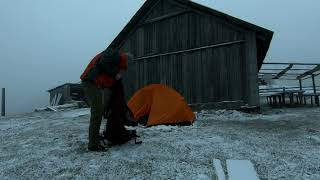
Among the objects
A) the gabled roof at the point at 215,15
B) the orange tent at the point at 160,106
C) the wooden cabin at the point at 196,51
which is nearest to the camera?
the orange tent at the point at 160,106

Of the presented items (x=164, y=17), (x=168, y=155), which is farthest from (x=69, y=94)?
(x=168, y=155)

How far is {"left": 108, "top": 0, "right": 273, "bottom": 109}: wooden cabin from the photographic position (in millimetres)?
12008

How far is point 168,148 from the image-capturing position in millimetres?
5543

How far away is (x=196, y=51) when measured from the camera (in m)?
13.4

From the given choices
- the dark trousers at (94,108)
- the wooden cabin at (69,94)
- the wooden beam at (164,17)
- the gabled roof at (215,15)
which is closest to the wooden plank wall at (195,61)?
the wooden beam at (164,17)

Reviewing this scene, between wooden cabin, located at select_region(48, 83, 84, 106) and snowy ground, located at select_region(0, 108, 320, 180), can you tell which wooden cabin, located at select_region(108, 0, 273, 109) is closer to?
snowy ground, located at select_region(0, 108, 320, 180)

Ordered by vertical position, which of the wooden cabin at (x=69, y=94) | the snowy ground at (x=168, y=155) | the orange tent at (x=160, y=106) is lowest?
the snowy ground at (x=168, y=155)

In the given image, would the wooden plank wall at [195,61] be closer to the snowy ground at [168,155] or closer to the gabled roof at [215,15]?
the gabled roof at [215,15]

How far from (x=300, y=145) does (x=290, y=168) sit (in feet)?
4.96

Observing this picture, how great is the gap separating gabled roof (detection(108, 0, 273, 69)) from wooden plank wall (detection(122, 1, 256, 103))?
272 millimetres

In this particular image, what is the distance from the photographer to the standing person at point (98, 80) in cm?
550

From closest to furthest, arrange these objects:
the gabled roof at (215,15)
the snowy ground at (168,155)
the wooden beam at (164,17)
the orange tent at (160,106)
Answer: the snowy ground at (168,155), the orange tent at (160,106), the gabled roof at (215,15), the wooden beam at (164,17)

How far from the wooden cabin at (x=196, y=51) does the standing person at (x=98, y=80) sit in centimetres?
726

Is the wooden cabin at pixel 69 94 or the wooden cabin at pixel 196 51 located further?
the wooden cabin at pixel 69 94
